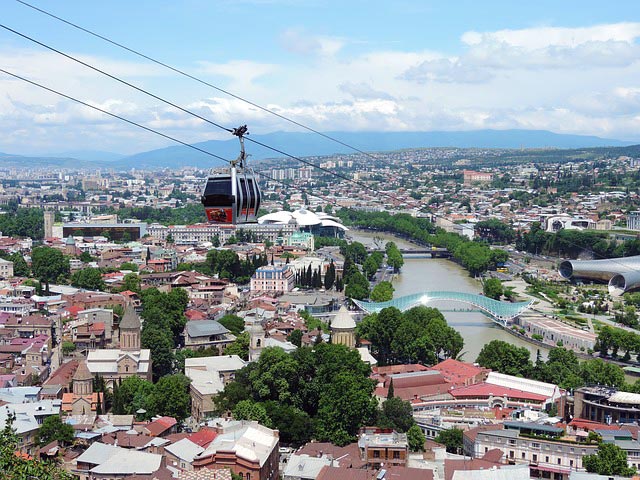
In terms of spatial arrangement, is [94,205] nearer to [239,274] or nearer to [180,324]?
[239,274]

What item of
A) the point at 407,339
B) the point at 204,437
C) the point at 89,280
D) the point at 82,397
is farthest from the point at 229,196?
the point at 89,280

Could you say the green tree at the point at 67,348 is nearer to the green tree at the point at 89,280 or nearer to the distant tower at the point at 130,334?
the distant tower at the point at 130,334

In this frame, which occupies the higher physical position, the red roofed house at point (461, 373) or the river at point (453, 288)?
the red roofed house at point (461, 373)

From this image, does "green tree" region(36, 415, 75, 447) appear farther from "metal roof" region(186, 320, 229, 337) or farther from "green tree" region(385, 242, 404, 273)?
"green tree" region(385, 242, 404, 273)

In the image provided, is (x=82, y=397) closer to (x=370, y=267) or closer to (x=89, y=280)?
(x=89, y=280)

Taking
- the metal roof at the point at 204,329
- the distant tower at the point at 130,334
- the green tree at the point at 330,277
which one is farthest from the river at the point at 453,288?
the distant tower at the point at 130,334

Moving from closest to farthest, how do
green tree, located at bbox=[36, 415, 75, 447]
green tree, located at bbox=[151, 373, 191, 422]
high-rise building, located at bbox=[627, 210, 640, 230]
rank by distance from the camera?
green tree, located at bbox=[36, 415, 75, 447], green tree, located at bbox=[151, 373, 191, 422], high-rise building, located at bbox=[627, 210, 640, 230]

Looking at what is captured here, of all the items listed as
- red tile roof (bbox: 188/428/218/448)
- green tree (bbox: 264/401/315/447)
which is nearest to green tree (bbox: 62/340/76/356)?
green tree (bbox: 264/401/315/447)
